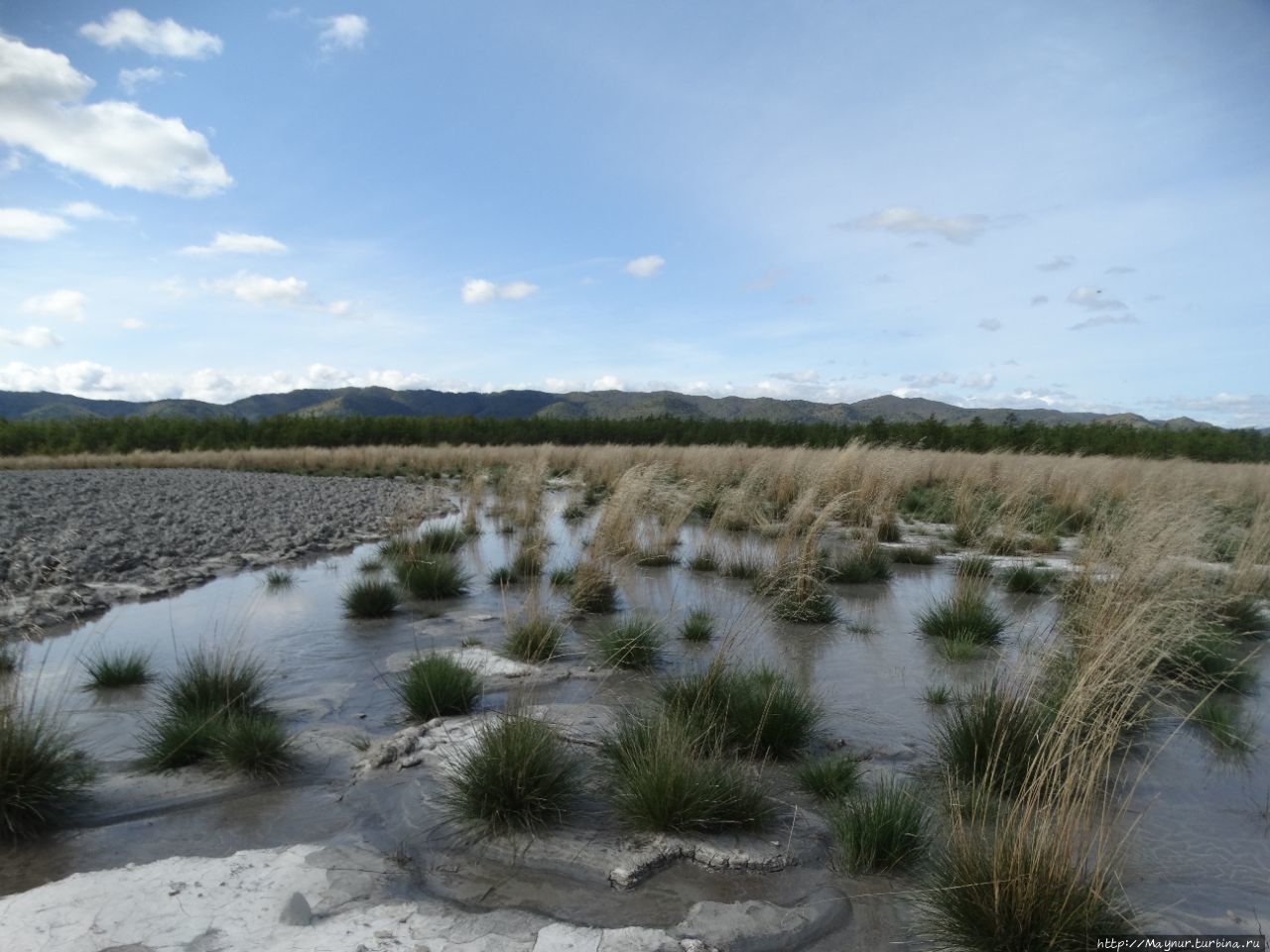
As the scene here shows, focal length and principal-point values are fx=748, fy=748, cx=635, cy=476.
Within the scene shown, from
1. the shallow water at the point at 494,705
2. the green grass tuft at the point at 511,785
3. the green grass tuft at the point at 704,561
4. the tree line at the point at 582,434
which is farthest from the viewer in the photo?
the tree line at the point at 582,434

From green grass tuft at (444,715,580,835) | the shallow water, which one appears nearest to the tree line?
the shallow water

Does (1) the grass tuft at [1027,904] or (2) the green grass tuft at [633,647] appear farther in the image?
(2) the green grass tuft at [633,647]

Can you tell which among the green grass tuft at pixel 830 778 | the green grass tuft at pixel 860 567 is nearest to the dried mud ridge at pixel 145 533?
the green grass tuft at pixel 830 778

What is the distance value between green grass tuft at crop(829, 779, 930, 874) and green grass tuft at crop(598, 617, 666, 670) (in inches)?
92.6

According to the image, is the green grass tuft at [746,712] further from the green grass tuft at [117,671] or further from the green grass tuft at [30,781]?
the green grass tuft at [117,671]

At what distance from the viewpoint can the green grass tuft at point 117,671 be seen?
197 inches

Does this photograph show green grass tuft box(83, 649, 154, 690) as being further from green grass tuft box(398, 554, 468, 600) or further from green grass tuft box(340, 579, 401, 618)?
green grass tuft box(398, 554, 468, 600)

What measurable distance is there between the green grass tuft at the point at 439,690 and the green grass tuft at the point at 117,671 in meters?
2.04

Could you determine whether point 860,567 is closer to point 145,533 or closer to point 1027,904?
point 1027,904

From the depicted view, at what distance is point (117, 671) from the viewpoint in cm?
506

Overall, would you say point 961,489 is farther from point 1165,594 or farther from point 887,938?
point 887,938

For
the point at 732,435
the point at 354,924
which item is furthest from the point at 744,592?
the point at 732,435

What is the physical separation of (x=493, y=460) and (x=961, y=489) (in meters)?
19.7

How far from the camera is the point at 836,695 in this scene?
5016mm
